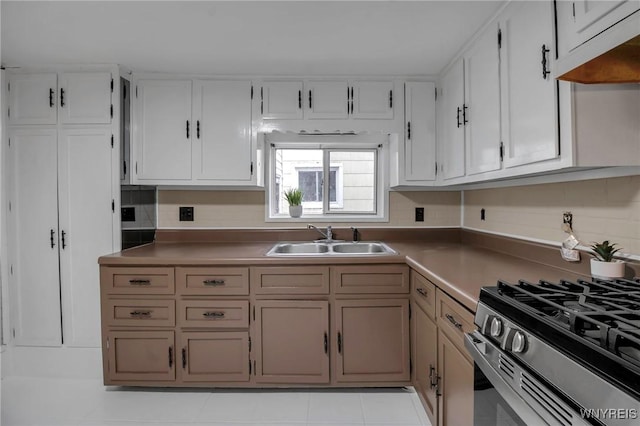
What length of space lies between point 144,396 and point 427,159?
2.52 meters

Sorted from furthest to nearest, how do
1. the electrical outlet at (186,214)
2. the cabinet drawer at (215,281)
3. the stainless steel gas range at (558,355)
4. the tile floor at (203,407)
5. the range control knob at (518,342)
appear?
the electrical outlet at (186,214)
the cabinet drawer at (215,281)
the tile floor at (203,407)
the range control knob at (518,342)
the stainless steel gas range at (558,355)

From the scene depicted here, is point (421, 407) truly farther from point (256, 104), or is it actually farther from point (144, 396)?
point (256, 104)

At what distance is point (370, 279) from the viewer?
2045 mm

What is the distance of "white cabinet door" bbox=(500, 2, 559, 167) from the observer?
127 cm

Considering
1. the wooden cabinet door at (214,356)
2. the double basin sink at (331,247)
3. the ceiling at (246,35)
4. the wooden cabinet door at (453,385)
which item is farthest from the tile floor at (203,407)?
the ceiling at (246,35)

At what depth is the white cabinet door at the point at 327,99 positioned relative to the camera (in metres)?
2.47

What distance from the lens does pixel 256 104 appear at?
2.46 m

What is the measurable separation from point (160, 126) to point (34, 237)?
117 cm

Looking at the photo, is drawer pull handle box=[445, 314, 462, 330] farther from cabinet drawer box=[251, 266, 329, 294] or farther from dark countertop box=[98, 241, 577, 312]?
cabinet drawer box=[251, 266, 329, 294]

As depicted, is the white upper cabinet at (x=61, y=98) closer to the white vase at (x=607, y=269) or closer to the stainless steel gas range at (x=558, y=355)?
the stainless steel gas range at (x=558, y=355)

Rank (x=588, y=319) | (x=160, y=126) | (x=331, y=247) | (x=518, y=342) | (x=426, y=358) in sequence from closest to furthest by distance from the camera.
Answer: (x=588, y=319)
(x=518, y=342)
(x=426, y=358)
(x=160, y=126)
(x=331, y=247)

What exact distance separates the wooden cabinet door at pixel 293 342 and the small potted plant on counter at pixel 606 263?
4.37 ft

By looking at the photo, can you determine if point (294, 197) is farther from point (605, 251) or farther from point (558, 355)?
point (558, 355)

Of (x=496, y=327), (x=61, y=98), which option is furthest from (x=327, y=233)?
(x=61, y=98)
